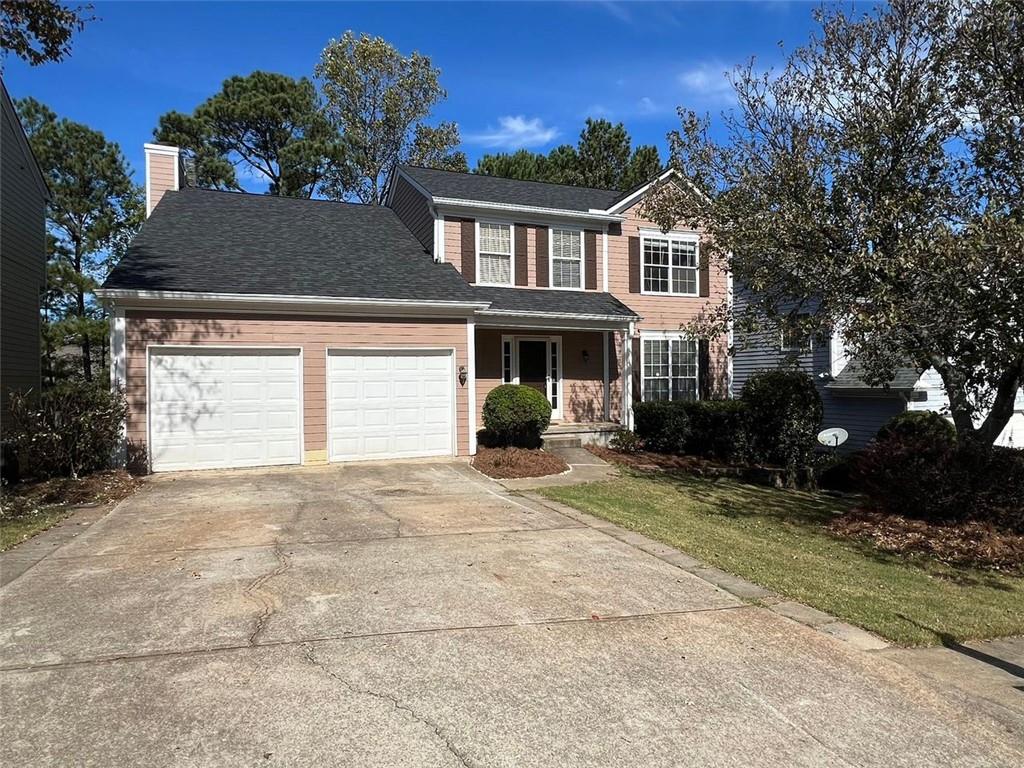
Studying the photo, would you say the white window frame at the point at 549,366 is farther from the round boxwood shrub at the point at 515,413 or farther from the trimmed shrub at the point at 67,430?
the trimmed shrub at the point at 67,430

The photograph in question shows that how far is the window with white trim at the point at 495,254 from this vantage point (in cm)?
1608

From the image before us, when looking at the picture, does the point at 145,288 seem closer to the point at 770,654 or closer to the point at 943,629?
the point at 770,654

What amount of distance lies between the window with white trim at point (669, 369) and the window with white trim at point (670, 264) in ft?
4.53

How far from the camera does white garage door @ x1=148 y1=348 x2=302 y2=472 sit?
37.8 ft

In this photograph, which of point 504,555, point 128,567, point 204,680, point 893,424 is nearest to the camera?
point 204,680

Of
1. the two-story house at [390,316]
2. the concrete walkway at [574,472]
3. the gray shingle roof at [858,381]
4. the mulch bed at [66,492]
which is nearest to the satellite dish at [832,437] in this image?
the concrete walkway at [574,472]

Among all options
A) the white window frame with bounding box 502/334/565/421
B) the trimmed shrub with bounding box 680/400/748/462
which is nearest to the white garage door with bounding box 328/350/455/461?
the white window frame with bounding box 502/334/565/421

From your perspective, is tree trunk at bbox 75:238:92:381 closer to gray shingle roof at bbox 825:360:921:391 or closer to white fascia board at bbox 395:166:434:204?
white fascia board at bbox 395:166:434:204

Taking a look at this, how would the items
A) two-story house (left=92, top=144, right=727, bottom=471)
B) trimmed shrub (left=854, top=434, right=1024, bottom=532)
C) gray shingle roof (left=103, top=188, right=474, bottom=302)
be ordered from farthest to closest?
gray shingle roof (left=103, top=188, right=474, bottom=302) < two-story house (left=92, top=144, right=727, bottom=471) < trimmed shrub (left=854, top=434, right=1024, bottom=532)

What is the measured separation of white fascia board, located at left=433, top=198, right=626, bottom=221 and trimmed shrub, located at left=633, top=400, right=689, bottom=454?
4703 millimetres

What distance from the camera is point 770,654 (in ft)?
14.4

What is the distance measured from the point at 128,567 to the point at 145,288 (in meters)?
6.61

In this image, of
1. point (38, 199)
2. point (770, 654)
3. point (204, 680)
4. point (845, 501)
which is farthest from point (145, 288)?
point (845, 501)

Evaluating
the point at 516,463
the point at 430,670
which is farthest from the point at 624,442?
the point at 430,670
